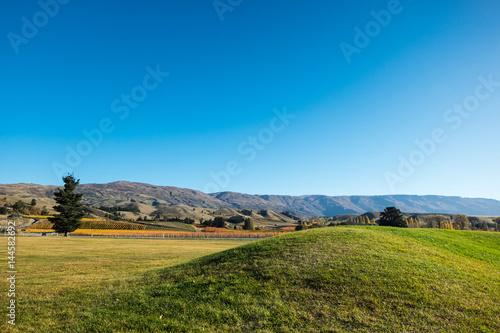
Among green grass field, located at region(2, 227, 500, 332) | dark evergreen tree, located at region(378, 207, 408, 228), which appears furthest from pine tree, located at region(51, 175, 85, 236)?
dark evergreen tree, located at region(378, 207, 408, 228)

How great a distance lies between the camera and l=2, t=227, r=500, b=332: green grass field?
330 inches

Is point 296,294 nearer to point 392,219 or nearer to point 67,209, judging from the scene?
point 392,219

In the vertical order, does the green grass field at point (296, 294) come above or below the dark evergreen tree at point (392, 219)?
above

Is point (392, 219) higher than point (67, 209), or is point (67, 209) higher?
point (67, 209)

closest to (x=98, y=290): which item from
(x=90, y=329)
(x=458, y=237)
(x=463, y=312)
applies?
(x=90, y=329)

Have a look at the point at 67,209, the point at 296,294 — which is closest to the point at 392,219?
the point at 296,294

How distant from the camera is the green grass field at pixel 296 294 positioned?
839 cm

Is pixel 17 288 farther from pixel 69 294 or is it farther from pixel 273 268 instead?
pixel 273 268

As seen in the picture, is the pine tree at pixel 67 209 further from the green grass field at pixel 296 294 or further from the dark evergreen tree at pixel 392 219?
the dark evergreen tree at pixel 392 219

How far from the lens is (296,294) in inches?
392

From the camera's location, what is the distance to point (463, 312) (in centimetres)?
873

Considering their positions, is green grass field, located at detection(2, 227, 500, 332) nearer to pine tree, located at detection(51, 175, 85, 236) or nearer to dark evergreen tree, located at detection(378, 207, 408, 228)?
dark evergreen tree, located at detection(378, 207, 408, 228)

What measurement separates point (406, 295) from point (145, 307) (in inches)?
376

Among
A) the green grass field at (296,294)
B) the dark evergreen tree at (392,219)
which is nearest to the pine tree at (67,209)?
the green grass field at (296,294)
